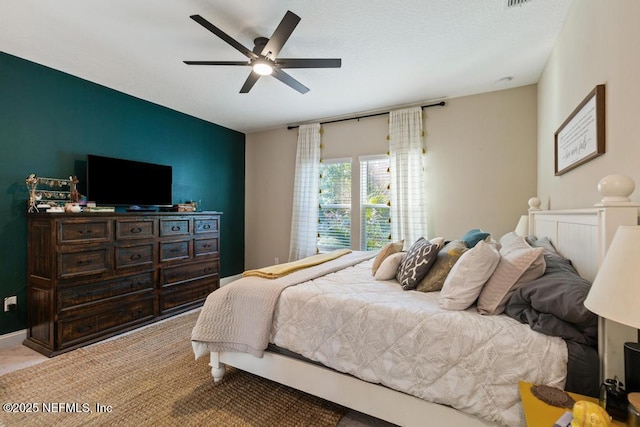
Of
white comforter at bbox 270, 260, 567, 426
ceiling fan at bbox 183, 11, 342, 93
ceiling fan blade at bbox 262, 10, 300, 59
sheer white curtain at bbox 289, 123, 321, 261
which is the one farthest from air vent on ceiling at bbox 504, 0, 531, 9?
sheer white curtain at bbox 289, 123, 321, 261

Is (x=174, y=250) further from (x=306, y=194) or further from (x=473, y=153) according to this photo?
(x=473, y=153)

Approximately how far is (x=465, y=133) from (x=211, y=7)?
3.01 metres

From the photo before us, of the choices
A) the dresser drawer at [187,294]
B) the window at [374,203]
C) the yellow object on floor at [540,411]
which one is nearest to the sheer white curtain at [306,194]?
the window at [374,203]

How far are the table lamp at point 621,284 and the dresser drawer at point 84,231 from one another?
11.3ft

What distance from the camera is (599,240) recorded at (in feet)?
3.70

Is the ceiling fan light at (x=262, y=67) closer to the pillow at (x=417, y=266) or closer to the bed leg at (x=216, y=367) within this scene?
the pillow at (x=417, y=266)

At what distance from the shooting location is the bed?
1229mm

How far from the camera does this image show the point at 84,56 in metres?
2.61

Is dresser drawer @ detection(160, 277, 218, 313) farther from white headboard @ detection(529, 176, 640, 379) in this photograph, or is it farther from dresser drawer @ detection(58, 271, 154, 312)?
white headboard @ detection(529, 176, 640, 379)

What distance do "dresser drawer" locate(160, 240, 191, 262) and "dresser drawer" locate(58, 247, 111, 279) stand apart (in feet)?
1.88

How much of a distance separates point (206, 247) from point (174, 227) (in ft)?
1.83

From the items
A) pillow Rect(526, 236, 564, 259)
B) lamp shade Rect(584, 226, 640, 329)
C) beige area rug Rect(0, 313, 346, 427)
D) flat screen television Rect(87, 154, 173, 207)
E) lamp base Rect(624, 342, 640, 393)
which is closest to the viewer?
lamp shade Rect(584, 226, 640, 329)

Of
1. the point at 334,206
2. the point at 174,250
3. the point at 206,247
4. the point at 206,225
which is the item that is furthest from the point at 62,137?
the point at 334,206

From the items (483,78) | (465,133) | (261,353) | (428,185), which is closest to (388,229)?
(428,185)
